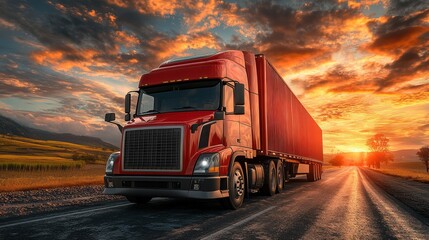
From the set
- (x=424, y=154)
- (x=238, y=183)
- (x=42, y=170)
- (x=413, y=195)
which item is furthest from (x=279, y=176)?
(x=424, y=154)

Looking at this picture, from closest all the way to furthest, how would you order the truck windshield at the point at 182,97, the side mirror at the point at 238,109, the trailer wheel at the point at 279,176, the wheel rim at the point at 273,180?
the side mirror at the point at 238,109, the truck windshield at the point at 182,97, the wheel rim at the point at 273,180, the trailer wheel at the point at 279,176

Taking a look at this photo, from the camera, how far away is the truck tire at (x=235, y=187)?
7.55 m

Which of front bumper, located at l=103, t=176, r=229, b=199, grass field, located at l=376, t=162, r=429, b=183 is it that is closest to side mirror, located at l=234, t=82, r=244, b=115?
front bumper, located at l=103, t=176, r=229, b=199

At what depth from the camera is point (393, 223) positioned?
6465 mm

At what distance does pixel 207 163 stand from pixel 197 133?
695mm

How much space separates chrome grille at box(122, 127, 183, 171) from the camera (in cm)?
704

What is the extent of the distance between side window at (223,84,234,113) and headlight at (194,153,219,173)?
1446mm

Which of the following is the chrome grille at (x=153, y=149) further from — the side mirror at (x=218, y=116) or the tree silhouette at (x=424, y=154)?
the tree silhouette at (x=424, y=154)

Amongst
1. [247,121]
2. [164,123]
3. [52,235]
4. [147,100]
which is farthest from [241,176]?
[52,235]

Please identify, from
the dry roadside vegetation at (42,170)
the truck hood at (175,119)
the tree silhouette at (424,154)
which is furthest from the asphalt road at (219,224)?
the tree silhouette at (424,154)

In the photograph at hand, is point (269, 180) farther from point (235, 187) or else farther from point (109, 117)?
point (109, 117)

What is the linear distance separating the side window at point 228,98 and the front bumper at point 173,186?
177 centimetres

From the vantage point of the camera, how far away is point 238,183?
26.2 ft

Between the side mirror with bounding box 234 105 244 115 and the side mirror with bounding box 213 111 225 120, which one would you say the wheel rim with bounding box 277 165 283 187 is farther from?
the side mirror with bounding box 213 111 225 120
